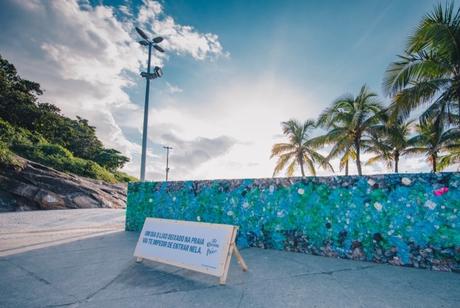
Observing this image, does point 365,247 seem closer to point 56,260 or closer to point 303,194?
point 303,194

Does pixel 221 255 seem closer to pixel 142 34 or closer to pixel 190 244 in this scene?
pixel 190 244

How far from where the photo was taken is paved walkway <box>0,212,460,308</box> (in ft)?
9.26

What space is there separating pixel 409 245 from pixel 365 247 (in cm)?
70

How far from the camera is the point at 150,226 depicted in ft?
14.5

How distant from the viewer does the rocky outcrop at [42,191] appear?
1120 cm

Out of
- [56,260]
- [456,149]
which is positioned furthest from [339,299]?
[456,149]

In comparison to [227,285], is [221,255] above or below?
above

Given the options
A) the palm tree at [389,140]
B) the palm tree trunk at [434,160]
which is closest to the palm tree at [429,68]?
the palm tree at [389,140]

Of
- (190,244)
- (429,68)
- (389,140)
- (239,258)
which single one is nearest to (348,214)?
(239,258)

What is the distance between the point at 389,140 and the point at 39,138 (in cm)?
3006

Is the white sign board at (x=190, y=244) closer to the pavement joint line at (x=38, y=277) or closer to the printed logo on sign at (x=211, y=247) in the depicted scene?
the printed logo on sign at (x=211, y=247)

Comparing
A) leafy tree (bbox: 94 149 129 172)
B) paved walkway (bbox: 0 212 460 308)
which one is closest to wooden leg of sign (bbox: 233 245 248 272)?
paved walkway (bbox: 0 212 460 308)

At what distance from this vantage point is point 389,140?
18281 mm

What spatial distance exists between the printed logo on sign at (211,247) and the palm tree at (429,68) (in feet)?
33.5
